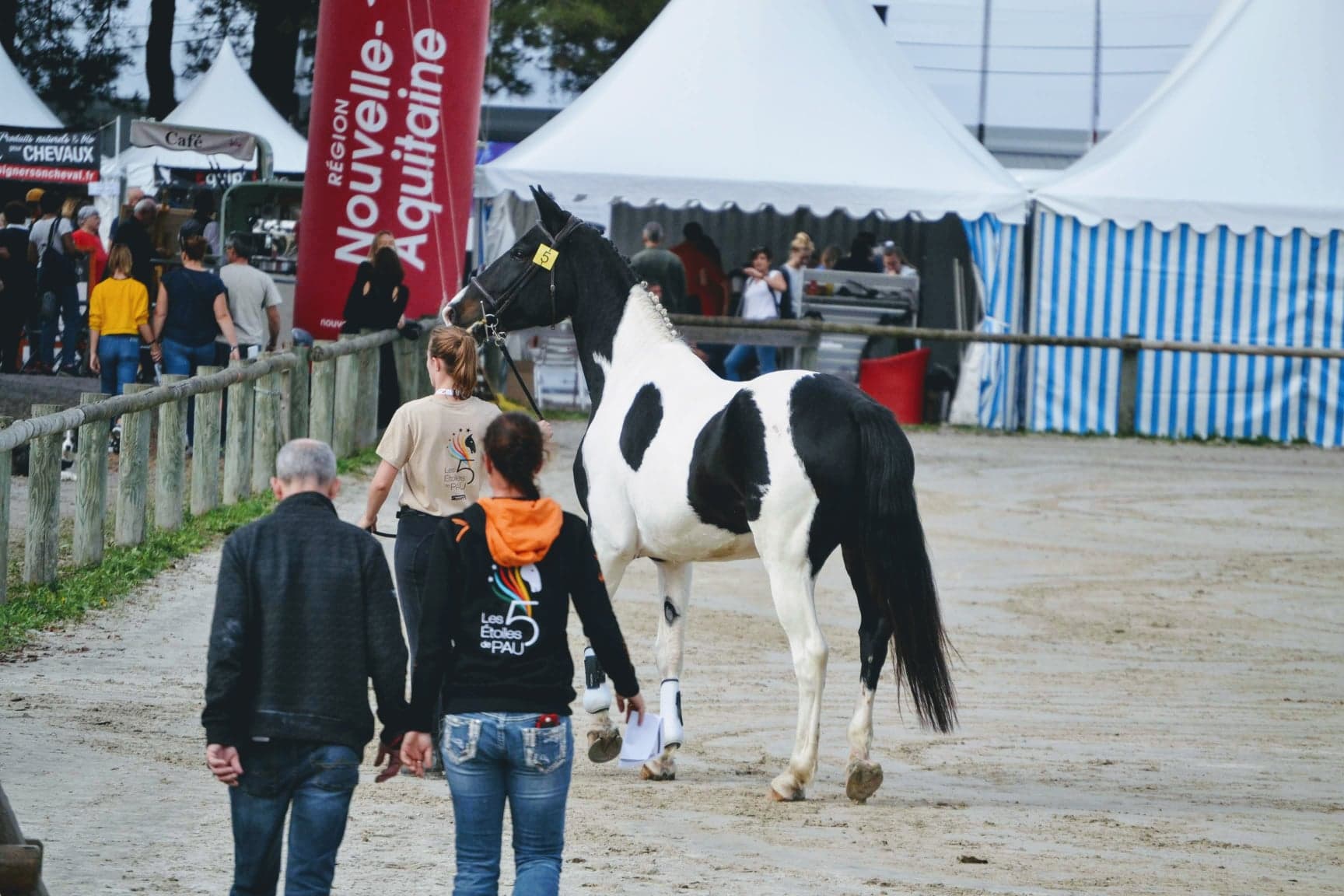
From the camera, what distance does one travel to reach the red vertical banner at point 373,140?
1534 centimetres

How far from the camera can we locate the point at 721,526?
7.02 metres

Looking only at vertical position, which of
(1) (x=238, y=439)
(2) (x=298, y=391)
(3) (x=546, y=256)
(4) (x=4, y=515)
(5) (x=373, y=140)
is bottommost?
(4) (x=4, y=515)

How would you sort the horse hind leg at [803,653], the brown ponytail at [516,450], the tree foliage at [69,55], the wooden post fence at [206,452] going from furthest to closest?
the tree foliage at [69,55], the wooden post fence at [206,452], the horse hind leg at [803,653], the brown ponytail at [516,450]

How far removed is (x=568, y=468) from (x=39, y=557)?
6.26 meters

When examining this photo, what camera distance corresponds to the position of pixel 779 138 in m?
18.7

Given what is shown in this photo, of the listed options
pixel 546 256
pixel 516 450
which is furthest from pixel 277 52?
pixel 516 450

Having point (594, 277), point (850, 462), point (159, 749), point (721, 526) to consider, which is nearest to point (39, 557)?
point (159, 749)

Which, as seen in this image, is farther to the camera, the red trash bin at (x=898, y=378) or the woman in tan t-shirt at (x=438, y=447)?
the red trash bin at (x=898, y=378)

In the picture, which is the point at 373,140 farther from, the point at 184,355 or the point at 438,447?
the point at 438,447

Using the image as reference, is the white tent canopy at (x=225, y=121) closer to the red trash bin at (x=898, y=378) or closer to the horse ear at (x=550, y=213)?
the red trash bin at (x=898, y=378)

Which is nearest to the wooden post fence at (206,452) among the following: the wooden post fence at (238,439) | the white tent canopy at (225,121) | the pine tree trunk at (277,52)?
the wooden post fence at (238,439)

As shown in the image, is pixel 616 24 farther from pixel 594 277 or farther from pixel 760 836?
pixel 760 836

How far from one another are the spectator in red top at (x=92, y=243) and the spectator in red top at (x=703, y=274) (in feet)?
18.8

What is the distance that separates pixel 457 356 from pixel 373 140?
9.26m
